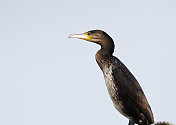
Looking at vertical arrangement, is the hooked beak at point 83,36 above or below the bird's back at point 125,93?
above

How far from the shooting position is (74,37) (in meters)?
8.59

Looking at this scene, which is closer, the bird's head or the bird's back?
the bird's back

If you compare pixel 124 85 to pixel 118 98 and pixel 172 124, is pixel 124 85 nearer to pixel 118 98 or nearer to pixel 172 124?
pixel 118 98

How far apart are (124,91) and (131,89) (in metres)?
0.15

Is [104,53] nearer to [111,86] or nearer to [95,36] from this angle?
[95,36]

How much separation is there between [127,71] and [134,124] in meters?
1.05

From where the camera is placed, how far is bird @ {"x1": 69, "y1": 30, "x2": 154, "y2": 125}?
26.4 ft

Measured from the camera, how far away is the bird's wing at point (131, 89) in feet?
26.4

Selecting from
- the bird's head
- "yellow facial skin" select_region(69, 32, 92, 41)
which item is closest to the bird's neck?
the bird's head

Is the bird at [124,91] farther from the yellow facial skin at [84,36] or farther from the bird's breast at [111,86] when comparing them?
the yellow facial skin at [84,36]

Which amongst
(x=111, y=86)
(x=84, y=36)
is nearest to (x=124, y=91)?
(x=111, y=86)

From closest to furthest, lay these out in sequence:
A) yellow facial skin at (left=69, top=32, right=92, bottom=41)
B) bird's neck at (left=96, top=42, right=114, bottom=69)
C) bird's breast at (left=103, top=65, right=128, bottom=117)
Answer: bird's breast at (left=103, top=65, right=128, bottom=117)
bird's neck at (left=96, top=42, right=114, bottom=69)
yellow facial skin at (left=69, top=32, right=92, bottom=41)

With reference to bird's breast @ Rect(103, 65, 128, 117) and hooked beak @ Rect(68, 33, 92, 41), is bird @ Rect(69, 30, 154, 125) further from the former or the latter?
hooked beak @ Rect(68, 33, 92, 41)

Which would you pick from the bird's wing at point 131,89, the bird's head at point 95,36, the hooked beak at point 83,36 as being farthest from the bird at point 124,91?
the hooked beak at point 83,36
